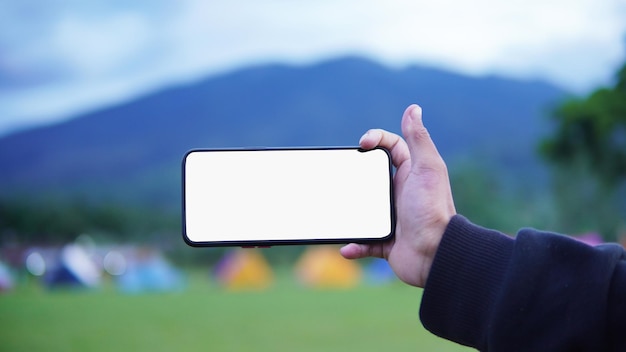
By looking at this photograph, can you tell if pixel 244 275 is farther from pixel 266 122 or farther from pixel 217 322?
pixel 266 122

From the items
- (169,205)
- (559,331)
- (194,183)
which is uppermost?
(194,183)

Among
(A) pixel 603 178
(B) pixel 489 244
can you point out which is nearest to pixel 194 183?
(B) pixel 489 244

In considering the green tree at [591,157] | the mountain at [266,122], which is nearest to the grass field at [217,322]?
the green tree at [591,157]

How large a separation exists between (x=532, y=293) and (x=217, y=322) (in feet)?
18.3

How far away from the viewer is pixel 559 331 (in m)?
0.61

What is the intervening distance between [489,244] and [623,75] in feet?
50.4

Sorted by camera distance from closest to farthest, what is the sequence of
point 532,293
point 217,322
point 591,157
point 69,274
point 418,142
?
point 532,293
point 418,142
point 217,322
point 69,274
point 591,157

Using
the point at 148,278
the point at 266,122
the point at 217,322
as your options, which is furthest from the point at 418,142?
the point at 266,122

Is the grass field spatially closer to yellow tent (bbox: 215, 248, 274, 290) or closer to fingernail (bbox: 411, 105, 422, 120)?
yellow tent (bbox: 215, 248, 274, 290)

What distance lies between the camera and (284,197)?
708 millimetres

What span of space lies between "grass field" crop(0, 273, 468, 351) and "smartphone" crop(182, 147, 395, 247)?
12.9 feet

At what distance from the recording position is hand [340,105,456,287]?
713 mm

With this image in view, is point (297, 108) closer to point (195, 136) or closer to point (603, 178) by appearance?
point (195, 136)

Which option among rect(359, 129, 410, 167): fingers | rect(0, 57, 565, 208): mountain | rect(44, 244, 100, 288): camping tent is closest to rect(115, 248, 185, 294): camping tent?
rect(44, 244, 100, 288): camping tent
